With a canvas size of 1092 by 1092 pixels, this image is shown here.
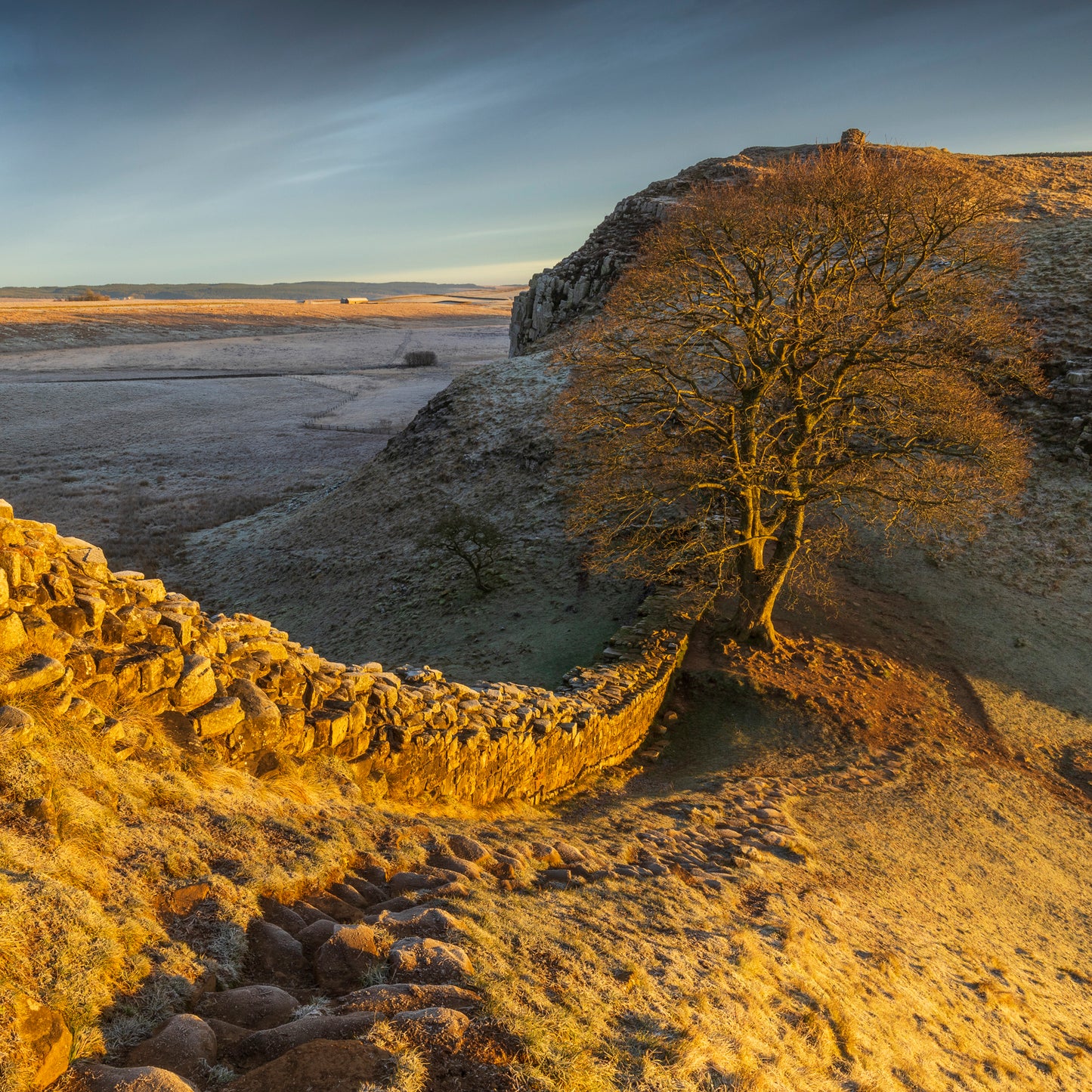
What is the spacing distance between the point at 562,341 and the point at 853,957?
35.3m

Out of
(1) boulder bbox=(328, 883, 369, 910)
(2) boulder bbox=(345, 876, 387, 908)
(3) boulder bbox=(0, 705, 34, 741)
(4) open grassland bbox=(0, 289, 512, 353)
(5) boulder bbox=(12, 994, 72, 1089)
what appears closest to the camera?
(5) boulder bbox=(12, 994, 72, 1089)

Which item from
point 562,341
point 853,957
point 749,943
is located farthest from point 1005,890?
point 562,341

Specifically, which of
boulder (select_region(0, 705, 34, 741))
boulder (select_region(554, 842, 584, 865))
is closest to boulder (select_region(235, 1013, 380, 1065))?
boulder (select_region(0, 705, 34, 741))

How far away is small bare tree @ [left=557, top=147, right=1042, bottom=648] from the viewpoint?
14852 mm

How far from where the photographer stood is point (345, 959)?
5012mm

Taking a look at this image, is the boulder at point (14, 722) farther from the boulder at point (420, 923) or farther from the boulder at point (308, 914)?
the boulder at point (420, 923)

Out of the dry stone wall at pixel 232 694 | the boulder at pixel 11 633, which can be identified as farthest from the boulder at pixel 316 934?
the boulder at pixel 11 633

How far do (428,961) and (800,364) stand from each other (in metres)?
14.6

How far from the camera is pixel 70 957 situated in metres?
4.04

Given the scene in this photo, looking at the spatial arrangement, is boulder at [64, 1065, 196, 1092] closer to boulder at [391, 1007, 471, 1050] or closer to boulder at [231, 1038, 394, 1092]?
boulder at [231, 1038, 394, 1092]

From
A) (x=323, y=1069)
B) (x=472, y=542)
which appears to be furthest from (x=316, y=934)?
(x=472, y=542)

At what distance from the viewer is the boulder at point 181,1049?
373 cm

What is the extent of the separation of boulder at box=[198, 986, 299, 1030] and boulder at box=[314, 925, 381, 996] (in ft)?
1.08

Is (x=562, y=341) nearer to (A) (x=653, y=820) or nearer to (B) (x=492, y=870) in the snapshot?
(A) (x=653, y=820)
